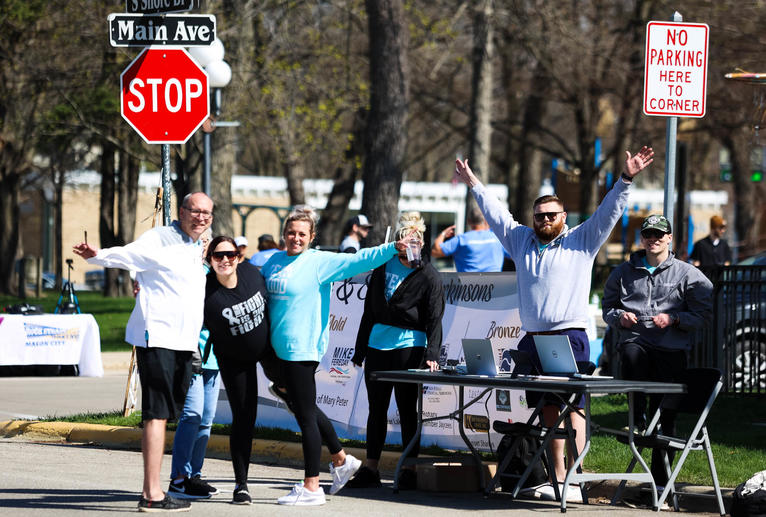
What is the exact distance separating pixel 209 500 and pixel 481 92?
62.7 ft

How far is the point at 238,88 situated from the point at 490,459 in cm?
1551

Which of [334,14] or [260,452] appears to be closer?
[260,452]

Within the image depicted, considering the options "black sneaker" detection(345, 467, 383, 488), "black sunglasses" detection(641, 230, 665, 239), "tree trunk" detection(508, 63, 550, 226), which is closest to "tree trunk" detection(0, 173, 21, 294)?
"tree trunk" detection(508, 63, 550, 226)

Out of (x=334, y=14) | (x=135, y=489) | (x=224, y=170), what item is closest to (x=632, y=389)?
(x=135, y=489)

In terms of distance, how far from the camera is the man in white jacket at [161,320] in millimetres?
7992

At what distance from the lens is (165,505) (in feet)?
26.6

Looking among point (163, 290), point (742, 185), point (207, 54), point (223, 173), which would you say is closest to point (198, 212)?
point (163, 290)

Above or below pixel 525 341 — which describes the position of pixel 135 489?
below

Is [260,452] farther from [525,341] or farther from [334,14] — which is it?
[334,14]

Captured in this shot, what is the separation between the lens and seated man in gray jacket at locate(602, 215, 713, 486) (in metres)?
8.93

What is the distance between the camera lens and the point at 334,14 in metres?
30.5

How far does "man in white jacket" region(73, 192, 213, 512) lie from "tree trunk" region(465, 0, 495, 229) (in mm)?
17666

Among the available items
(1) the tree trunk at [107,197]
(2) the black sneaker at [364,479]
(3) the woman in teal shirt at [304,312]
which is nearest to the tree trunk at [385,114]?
(2) the black sneaker at [364,479]

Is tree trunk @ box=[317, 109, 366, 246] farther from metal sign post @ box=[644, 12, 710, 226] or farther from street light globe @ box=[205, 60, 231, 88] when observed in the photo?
metal sign post @ box=[644, 12, 710, 226]
